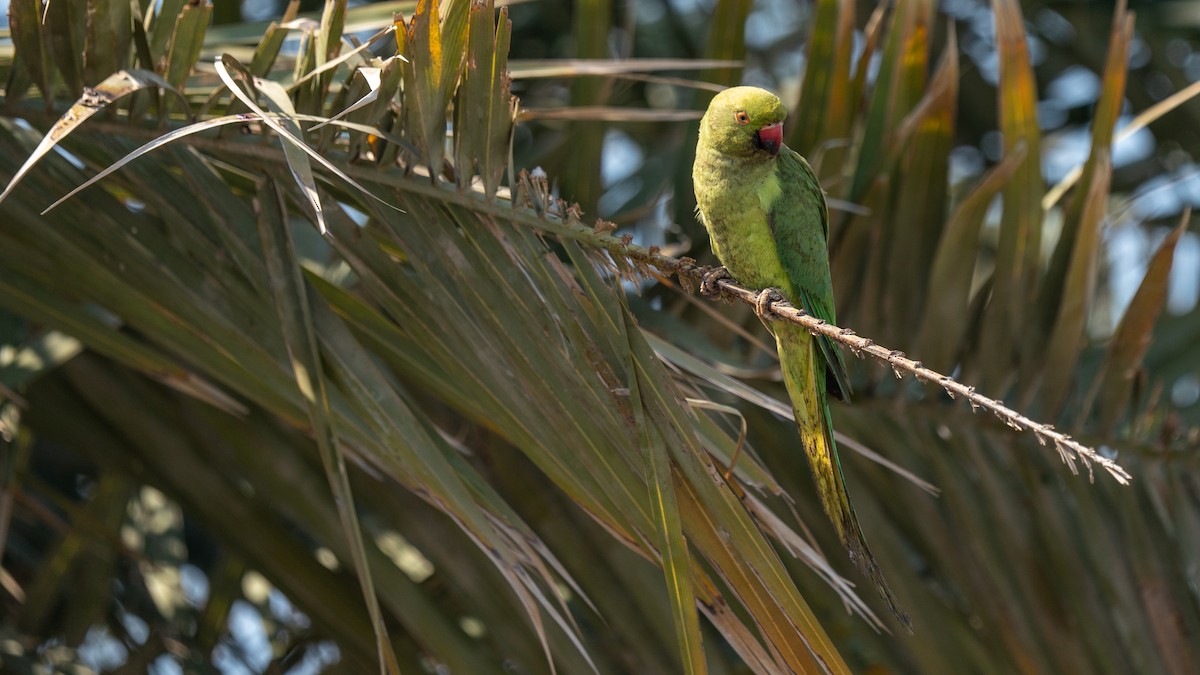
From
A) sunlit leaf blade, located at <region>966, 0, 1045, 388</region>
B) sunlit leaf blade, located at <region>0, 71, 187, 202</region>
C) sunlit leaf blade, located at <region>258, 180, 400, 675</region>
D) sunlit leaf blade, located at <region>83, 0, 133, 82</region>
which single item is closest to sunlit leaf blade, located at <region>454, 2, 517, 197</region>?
sunlit leaf blade, located at <region>258, 180, 400, 675</region>

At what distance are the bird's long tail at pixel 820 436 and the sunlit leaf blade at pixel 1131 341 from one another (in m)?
0.84

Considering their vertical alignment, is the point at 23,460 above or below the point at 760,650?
below

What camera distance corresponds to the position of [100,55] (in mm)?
2051

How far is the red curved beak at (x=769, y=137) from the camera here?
8.20 ft

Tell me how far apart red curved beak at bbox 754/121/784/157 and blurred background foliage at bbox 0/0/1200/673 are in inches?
10.7

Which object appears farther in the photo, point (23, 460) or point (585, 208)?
point (585, 208)

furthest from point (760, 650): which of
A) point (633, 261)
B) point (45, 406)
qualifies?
point (45, 406)

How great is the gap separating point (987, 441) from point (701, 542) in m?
1.15

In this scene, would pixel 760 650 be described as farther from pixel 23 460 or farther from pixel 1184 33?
pixel 1184 33

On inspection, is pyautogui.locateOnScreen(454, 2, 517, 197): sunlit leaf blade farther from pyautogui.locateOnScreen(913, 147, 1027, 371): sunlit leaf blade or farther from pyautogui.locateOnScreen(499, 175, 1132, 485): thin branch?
pyautogui.locateOnScreen(913, 147, 1027, 371): sunlit leaf blade

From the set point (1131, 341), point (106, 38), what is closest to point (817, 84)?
point (1131, 341)

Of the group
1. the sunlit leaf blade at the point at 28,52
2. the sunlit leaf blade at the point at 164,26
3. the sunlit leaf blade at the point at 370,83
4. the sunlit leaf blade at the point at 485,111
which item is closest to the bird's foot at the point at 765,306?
the sunlit leaf blade at the point at 485,111

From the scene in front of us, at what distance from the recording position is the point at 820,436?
2.12 meters

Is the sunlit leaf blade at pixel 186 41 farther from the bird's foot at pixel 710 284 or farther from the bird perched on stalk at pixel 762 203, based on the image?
the bird perched on stalk at pixel 762 203
